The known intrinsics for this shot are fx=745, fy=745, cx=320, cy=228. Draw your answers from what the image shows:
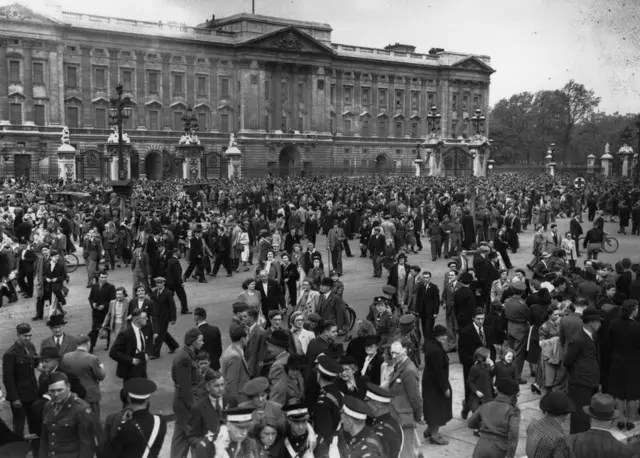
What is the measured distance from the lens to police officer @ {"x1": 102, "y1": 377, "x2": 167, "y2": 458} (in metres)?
6.61

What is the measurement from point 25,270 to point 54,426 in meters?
13.6

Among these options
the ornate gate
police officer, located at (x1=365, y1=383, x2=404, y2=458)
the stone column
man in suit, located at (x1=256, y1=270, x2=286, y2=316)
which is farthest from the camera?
the stone column

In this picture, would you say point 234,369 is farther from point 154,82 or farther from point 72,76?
point 154,82

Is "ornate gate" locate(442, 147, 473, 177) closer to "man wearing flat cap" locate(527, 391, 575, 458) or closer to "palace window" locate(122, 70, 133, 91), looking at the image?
"palace window" locate(122, 70, 133, 91)

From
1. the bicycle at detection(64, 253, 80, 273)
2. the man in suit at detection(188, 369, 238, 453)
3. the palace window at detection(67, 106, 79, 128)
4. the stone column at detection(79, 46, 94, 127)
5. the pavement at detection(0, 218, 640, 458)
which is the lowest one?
the pavement at detection(0, 218, 640, 458)

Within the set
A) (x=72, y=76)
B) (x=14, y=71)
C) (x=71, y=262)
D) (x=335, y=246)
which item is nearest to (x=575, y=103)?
(x=72, y=76)

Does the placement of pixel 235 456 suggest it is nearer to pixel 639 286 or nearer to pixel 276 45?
pixel 639 286

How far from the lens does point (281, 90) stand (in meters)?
77.5

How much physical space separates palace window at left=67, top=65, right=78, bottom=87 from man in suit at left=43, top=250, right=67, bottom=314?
53191 mm

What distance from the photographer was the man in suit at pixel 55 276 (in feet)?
51.7

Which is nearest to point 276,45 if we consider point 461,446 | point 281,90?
point 281,90

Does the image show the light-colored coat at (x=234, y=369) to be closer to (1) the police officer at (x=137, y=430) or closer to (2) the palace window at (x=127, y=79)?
(1) the police officer at (x=137, y=430)

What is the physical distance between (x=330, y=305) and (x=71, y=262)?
515 inches

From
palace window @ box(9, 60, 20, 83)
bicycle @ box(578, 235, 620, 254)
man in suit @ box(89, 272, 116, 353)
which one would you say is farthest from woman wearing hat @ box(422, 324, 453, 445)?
palace window @ box(9, 60, 20, 83)
